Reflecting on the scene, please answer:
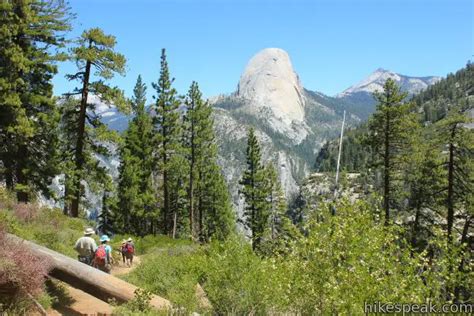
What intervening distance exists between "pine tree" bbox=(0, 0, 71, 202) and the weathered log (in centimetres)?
1194

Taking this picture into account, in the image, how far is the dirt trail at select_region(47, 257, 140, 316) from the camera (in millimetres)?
10172

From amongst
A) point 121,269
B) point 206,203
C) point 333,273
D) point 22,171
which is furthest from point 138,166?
point 333,273

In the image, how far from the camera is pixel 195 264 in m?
14.6

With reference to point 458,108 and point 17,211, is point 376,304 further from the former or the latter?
point 458,108

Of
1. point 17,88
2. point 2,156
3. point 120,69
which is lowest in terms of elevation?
point 2,156

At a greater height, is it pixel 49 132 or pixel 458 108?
pixel 458 108

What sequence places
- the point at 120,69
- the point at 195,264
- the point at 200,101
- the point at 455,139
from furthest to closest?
the point at 200,101
the point at 455,139
the point at 120,69
the point at 195,264

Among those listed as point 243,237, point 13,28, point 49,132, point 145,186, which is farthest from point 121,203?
point 243,237

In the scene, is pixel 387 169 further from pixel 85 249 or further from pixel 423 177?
pixel 85 249

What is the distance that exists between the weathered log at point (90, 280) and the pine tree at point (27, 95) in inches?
470

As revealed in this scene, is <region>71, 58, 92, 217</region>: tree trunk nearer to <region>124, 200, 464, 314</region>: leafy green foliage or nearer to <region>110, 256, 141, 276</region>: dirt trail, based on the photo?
<region>110, 256, 141, 276</region>: dirt trail

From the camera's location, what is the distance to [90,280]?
33.3 ft

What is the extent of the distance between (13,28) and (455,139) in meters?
24.6

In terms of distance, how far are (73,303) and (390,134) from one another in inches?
882
